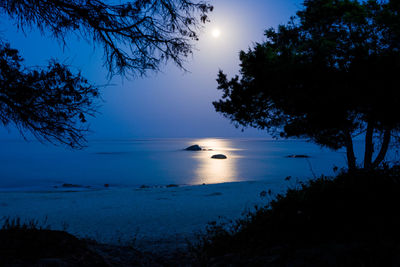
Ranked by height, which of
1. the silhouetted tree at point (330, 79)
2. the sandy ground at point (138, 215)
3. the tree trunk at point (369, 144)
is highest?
the silhouetted tree at point (330, 79)

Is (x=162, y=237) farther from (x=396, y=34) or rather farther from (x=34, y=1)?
(x=396, y=34)

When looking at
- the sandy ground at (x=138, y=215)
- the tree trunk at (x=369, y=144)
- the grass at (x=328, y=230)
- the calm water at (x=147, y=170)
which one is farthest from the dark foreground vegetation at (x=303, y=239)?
the tree trunk at (x=369, y=144)

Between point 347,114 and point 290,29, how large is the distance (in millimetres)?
4306

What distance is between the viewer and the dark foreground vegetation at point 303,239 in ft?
9.23

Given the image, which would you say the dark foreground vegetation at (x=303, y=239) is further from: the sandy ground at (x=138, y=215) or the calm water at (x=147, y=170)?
the calm water at (x=147, y=170)

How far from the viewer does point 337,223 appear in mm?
3332

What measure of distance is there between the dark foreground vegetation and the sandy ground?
1.25 m

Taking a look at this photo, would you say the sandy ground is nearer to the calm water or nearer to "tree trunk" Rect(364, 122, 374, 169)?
the calm water

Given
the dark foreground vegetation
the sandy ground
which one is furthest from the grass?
the sandy ground

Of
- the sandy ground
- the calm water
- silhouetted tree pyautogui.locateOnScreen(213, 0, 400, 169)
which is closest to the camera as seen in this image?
the sandy ground

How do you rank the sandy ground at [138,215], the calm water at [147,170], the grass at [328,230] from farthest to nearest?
the calm water at [147,170] < the sandy ground at [138,215] < the grass at [328,230]

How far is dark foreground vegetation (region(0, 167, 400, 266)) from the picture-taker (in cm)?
281

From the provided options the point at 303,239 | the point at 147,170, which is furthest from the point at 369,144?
the point at 147,170

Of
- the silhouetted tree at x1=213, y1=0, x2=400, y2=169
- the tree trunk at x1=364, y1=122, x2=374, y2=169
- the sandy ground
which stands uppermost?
the silhouetted tree at x1=213, y1=0, x2=400, y2=169
